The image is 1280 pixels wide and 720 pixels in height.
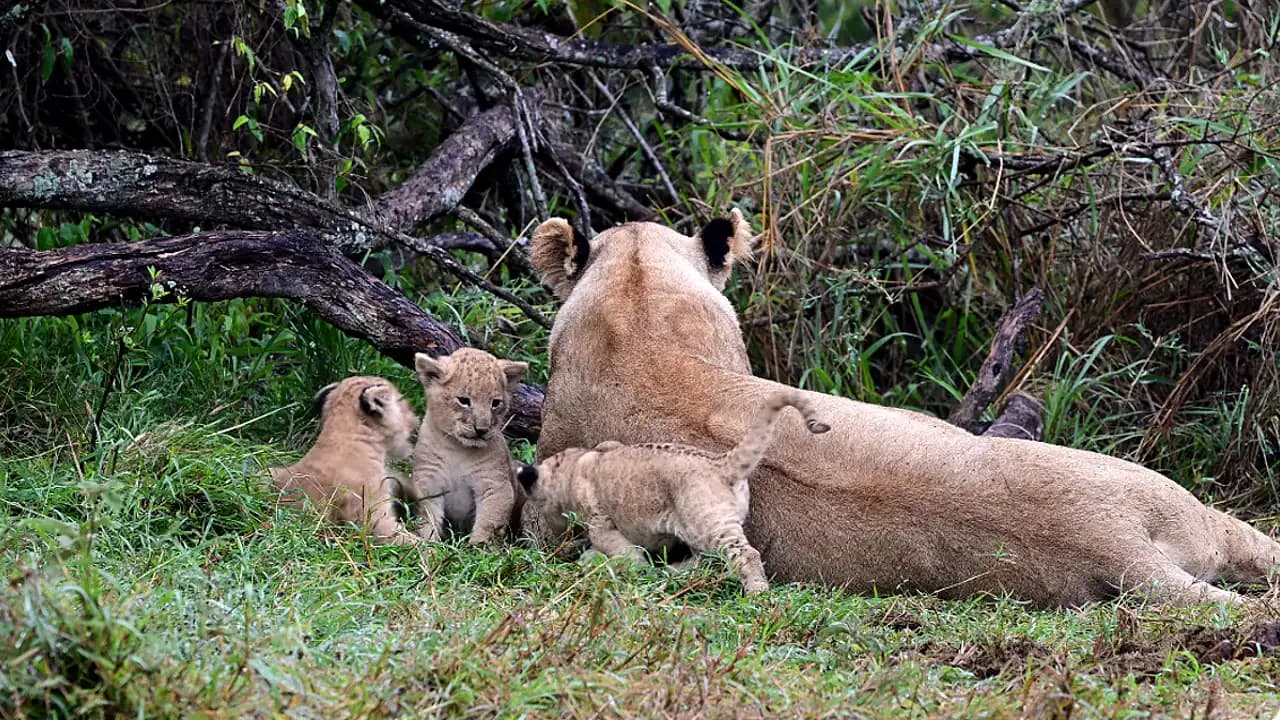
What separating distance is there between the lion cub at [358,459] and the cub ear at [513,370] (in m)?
0.43

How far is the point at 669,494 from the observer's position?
5.27 meters

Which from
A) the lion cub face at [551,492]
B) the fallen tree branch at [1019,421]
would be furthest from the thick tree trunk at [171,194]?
the fallen tree branch at [1019,421]

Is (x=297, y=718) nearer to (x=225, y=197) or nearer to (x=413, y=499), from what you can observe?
(x=413, y=499)

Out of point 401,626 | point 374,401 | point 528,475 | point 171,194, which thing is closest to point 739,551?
point 528,475

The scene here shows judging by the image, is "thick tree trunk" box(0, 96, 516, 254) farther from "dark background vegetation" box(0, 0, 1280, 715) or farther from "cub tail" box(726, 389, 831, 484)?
"cub tail" box(726, 389, 831, 484)

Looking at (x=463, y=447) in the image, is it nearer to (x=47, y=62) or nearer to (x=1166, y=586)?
(x=1166, y=586)

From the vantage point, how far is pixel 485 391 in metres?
6.14

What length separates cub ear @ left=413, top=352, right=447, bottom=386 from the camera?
242 inches

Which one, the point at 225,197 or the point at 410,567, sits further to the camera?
the point at 225,197

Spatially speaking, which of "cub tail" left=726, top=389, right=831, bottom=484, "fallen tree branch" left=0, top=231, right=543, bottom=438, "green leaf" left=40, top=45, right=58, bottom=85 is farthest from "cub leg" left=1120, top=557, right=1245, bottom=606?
"green leaf" left=40, top=45, right=58, bottom=85

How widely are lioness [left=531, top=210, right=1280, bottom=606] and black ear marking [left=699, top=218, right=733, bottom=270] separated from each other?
0.84m

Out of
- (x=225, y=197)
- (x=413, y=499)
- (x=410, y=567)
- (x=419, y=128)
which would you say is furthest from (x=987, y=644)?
(x=419, y=128)

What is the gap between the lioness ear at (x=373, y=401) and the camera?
6.12m

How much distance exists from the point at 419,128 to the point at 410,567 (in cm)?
453
